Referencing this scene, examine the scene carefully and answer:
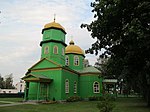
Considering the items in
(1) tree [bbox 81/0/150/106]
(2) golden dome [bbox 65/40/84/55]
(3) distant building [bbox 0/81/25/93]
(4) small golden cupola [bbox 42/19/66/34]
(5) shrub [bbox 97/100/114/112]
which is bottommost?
(5) shrub [bbox 97/100/114/112]

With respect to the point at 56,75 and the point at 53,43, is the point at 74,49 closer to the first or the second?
the point at 53,43

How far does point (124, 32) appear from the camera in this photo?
14797mm

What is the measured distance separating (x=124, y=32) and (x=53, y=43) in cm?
1736

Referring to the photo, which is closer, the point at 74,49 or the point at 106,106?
the point at 106,106

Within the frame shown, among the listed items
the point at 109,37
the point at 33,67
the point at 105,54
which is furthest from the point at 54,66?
the point at 109,37

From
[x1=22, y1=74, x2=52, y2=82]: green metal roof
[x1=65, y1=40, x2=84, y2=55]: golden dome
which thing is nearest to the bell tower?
[x1=22, y1=74, x2=52, y2=82]: green metal roof

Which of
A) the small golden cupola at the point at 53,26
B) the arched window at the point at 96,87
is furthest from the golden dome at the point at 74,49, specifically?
the arched window at the point at 96,87

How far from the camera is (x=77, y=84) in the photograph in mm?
33562

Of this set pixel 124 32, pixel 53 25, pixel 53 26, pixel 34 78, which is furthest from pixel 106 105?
pixel 53 25

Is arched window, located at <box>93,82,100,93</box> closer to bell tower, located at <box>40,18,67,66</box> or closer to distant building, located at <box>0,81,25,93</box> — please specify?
bell tower, located at <box>40,18,67,66</box>

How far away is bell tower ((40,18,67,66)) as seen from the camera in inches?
1198

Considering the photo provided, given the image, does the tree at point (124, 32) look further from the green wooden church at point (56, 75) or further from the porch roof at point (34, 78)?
the porch roof at point (34, 78)

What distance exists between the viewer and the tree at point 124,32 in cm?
1359

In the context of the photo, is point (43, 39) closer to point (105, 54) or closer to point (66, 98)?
point (66, 98)
